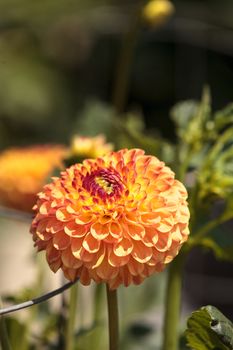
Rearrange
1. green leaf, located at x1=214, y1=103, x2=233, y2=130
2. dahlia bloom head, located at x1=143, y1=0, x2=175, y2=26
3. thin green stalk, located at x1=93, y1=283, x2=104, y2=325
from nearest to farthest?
1. green leaf, located at x1=214, y1=103, x2=233, y2=130
2. thin green stalk, located at x1=93, y1=283, x2=104, y2=325
3. dahlia bloom head, located at x1=143, y1=0, x2=175, y2=26

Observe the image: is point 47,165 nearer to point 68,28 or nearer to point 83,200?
point 83,200

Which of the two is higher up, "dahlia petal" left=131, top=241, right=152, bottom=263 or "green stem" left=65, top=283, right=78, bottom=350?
"green stem" left=65, top=283, right=78, bottom=350

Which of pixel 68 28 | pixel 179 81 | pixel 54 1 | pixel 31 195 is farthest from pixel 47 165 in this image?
pixel 179 81

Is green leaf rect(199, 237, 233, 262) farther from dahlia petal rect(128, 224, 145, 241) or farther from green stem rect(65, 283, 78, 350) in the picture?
dahlia petal rect(128, 224, 145, 241)

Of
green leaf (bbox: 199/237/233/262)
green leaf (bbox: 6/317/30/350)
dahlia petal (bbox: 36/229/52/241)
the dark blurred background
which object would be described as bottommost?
dahlia petal (bbox: 36/229/52/241)

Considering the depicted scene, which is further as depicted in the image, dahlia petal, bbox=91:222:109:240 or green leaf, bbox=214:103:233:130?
green leaf, bbox=214:103:233:130

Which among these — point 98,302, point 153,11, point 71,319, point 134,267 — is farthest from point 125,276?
point 153,11

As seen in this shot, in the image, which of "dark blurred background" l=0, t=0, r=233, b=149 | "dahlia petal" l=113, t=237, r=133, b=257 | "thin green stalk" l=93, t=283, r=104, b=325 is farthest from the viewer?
"dark blurred background" l=0, t=0, r=233, b=149

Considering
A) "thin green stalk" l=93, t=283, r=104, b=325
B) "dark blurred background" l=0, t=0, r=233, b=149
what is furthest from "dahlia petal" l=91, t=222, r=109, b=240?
"dark blurred background" l=0, t=0, r=233, b=149
